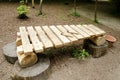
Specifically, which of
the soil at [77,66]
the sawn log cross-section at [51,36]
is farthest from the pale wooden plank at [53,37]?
the soil at [77,66]

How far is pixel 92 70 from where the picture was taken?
414 cm

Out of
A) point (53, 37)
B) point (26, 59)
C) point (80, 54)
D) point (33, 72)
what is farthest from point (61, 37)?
point (33, 72)

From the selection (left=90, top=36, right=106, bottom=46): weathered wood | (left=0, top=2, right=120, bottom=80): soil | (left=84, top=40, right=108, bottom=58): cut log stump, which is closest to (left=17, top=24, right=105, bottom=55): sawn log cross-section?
(left=90, top=36, right=106, bottom=46): weathered wood

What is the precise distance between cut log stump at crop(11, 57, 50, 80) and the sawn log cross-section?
31 centimetres

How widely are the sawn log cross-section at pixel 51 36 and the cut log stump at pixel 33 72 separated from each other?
Result: 1.02 ft

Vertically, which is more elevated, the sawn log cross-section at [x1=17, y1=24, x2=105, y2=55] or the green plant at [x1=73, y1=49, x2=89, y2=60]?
the sawn log cross-section at [x1=17, y1=24, x2=105, y2=55]

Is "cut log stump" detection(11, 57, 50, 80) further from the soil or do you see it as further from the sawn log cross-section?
the sawn log cross-section

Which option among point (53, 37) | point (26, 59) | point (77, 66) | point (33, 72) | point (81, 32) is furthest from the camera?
point (81, 32)

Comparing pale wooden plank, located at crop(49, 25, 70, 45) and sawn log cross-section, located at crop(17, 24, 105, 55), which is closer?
sawn log cross-section, located at crop(17, 24, 105, 55)

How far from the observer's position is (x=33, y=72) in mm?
3564

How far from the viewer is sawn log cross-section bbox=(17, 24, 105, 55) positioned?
3.85 metres

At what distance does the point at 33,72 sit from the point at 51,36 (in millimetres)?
1196

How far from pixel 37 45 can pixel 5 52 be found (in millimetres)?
971

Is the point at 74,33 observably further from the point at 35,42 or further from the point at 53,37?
the point at 35,42
